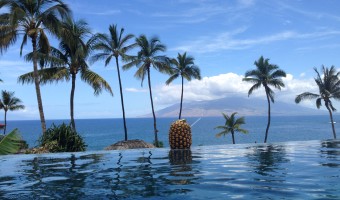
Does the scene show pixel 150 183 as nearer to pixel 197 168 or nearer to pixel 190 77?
pixel 197 168

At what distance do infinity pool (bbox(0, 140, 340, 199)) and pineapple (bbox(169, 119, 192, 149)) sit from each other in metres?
4.63

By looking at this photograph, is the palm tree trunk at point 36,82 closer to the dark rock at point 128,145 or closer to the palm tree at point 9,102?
the dark rock at point 128,145

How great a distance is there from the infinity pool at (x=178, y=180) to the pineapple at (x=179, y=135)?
15.2ft

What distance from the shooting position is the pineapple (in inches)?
618

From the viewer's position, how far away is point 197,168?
30.9ft

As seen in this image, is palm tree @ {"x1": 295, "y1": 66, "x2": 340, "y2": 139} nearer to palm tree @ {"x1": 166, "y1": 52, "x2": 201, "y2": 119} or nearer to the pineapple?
palm tree @ {"x1": 166, "y1": 52, "x2": 201, "y2": 119}

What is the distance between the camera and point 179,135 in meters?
15.7

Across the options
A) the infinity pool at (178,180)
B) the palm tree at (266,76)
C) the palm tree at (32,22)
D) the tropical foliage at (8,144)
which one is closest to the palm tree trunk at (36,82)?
the palm tree at (32,22)

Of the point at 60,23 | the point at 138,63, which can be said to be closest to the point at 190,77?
the point at 138,63

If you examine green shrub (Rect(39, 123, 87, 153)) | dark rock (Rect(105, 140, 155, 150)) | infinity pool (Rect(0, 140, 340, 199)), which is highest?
green shrub (Rect(39, 123, 87, 153))

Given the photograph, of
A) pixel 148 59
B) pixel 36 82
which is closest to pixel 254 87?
pixel 148 59

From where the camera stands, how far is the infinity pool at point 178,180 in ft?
20.4

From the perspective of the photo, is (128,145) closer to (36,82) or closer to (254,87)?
(36,82)

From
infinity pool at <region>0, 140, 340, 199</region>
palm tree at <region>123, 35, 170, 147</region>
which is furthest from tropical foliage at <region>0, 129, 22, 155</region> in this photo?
palm tree at <region>123, 35, 170, 147</region>
